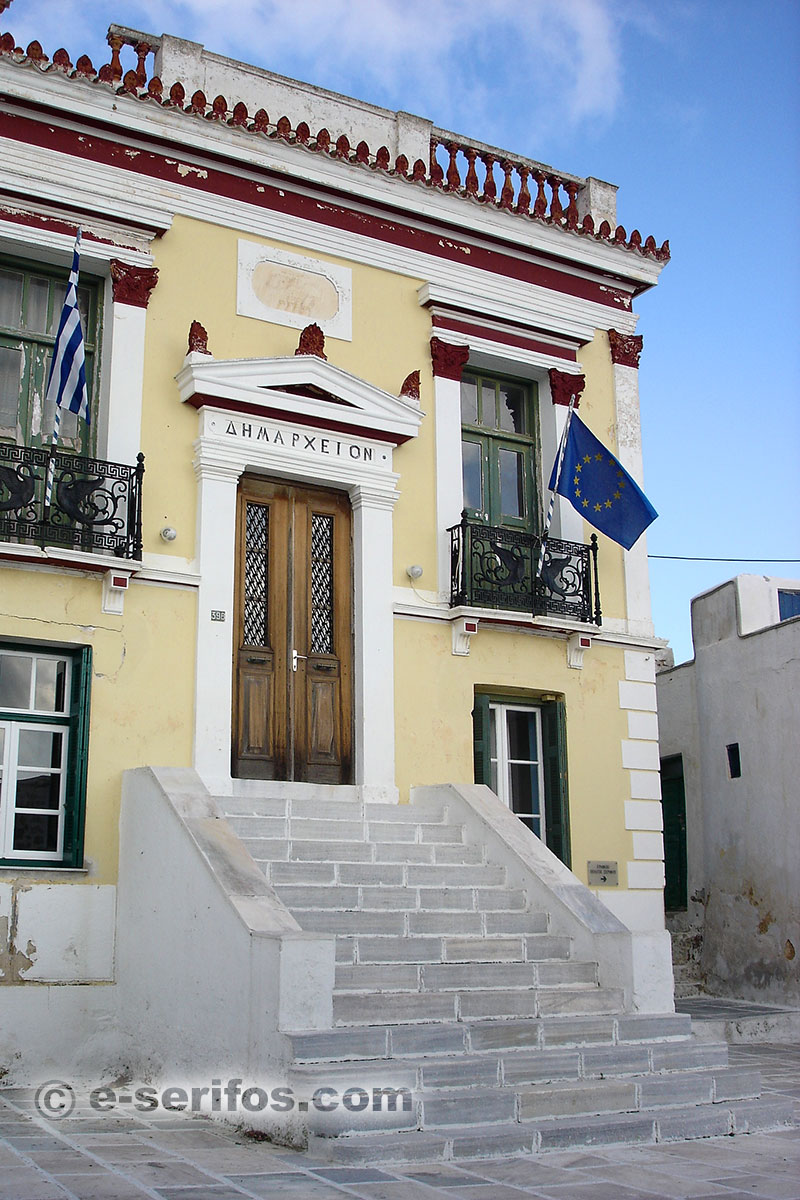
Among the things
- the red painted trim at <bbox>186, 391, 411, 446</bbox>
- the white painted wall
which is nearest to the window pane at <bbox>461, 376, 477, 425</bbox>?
the red painted trim at <bbox>186, 391, 411, 446</bbox>

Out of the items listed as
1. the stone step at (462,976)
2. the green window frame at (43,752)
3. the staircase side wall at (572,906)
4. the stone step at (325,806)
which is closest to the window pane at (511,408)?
the staircase side wall at (572,906)

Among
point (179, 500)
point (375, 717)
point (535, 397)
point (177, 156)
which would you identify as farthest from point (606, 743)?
point (177, 156)

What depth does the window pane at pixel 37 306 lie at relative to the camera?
10.9 meters

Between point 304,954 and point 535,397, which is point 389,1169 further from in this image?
point 535,397

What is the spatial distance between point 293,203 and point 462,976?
7306 millimetres

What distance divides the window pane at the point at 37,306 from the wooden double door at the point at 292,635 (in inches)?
86.5

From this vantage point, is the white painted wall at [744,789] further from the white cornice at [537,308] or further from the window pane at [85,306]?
the window pane at [85,306]

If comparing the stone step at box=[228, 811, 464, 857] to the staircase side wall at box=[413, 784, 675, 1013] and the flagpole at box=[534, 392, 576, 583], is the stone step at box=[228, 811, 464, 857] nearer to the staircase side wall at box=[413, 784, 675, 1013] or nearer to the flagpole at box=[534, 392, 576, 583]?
the staircase side wall at box=[413, 784, 675, 1013]

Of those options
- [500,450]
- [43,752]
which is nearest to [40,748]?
[43,752]

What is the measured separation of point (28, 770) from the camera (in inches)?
387

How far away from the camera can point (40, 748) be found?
9953 mm

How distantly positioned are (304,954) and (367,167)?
312 inches

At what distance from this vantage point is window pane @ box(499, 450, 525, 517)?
13062 millimetres

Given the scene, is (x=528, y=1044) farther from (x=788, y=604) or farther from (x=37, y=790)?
(x=788, y=604)
